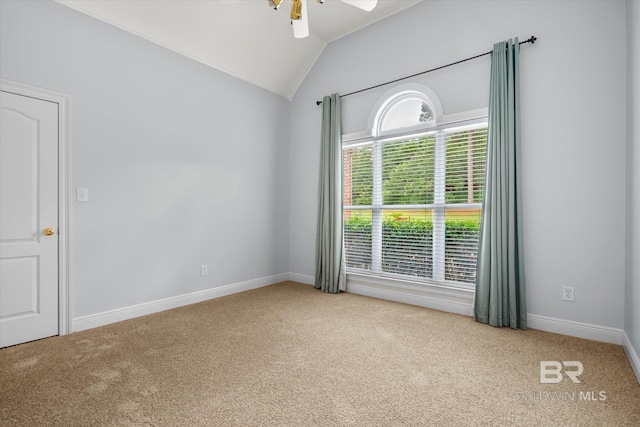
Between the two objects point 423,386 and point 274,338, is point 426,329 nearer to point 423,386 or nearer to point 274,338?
point 423,386

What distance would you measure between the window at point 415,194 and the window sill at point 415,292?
9cm

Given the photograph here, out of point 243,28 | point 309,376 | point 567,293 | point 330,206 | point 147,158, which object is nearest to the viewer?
point 309,376

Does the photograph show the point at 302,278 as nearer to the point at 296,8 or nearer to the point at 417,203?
the point at 417,203

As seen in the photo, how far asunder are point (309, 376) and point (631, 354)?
2223 mm

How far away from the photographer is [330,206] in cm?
416

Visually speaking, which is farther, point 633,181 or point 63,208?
point 63,208

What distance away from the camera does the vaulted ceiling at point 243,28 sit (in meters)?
3.02

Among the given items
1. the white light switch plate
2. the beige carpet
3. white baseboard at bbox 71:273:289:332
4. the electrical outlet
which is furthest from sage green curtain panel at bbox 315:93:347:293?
the white light switch plate

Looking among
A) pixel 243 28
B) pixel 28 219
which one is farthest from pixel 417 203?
pixel 28 219

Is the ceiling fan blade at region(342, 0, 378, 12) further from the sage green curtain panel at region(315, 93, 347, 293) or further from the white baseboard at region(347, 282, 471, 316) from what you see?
the white baseboard at region(347, 282, 471, 316)

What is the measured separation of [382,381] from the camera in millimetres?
1906

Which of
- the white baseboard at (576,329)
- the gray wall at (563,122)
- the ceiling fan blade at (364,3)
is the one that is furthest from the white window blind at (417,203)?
the ceiling fan blade at (364,3)

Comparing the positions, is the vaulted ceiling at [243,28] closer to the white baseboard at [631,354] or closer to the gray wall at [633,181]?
the gray wall at [633,181]

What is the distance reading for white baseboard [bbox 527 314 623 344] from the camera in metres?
2.45
